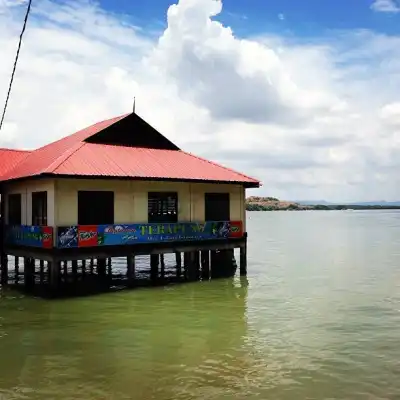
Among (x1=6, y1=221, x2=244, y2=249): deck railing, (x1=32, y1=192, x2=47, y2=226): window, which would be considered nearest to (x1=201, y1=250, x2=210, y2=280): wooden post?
(x1=6, y1=221, x2=244, y2=249): deck railing

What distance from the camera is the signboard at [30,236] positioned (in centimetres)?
1925

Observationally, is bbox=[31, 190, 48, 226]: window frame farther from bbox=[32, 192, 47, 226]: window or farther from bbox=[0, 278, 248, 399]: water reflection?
bbox=[0, 278, 248, 399]: water reflection

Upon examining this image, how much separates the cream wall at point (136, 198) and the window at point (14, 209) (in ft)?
14.8

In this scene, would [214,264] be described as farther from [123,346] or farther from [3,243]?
[123,346]

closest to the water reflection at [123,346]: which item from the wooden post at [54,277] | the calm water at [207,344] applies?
the calm water at [207,344]

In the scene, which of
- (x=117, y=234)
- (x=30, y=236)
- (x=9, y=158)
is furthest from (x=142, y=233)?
(x=9, y=158)

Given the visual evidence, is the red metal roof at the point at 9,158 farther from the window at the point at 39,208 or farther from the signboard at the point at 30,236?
the window at the point at 39,208

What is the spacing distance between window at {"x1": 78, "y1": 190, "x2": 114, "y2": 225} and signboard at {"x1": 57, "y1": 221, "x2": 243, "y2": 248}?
57 cm

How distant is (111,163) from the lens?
20.9 metres

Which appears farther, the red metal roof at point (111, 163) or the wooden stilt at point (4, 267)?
the wooden stilt at point (4, 267)

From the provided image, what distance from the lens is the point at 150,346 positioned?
13.0 meters

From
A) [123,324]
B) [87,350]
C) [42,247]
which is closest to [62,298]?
[42,247]

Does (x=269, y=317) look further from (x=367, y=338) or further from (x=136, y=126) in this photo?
(x=136, y=126)

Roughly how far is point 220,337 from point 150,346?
1.96 meters
